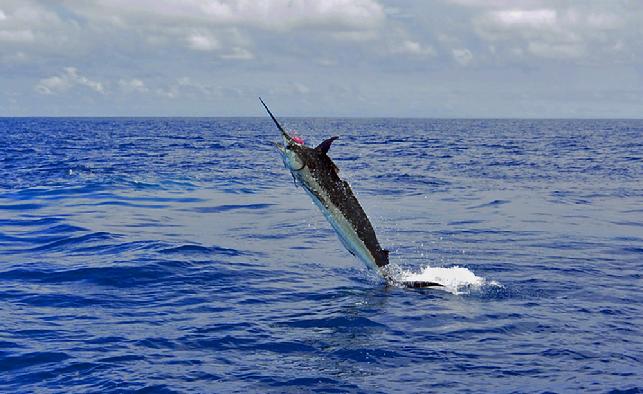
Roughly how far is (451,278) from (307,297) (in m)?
3.39

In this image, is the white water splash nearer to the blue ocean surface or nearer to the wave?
the wave

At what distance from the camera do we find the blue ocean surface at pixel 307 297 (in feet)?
32.4

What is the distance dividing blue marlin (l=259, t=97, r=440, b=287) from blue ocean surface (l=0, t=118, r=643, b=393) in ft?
3.47

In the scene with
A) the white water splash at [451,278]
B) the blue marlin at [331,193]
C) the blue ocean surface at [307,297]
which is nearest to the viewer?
the blue ocean surface at [307,297]

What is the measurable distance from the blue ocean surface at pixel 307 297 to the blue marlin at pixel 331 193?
1058 mm

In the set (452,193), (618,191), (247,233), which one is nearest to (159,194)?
(247,233)

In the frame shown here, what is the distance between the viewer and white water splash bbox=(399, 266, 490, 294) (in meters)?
14.7

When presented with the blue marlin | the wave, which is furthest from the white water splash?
the blue marlin

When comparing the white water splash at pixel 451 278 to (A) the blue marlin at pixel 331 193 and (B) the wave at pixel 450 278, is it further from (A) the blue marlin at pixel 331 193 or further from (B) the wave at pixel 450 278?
(A) the blue marlin at pixel 331 193

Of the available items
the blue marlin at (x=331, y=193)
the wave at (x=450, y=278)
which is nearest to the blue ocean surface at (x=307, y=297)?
the wave at (x=450, y=278)

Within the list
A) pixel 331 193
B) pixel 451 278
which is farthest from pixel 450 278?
pixel 331 193

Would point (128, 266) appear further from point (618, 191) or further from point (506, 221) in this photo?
point (618, 191)

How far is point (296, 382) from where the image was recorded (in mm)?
9578

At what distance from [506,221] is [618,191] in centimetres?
1116
